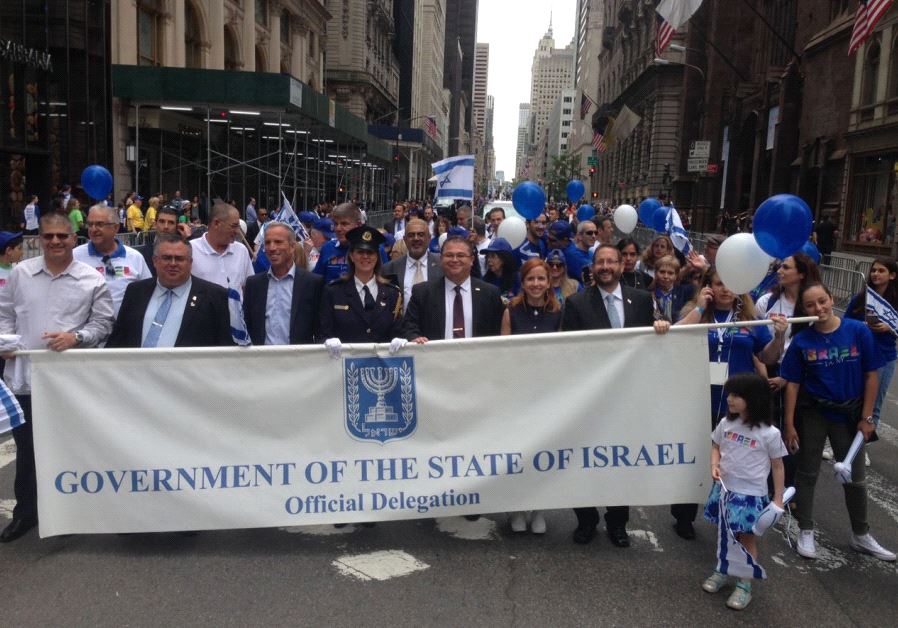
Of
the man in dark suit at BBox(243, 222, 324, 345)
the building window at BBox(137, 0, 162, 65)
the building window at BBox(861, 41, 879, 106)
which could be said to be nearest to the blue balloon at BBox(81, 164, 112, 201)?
the man in dark suit at BBox(243, 222, 324, 345)

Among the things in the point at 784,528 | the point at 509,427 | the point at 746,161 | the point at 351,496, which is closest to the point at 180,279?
the point at 351,496

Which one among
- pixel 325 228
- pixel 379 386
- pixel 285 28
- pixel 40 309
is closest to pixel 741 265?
pixel 379 386

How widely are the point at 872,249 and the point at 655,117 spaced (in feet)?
116

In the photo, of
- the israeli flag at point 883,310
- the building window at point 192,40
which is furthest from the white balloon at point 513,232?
the building window at point 192,40

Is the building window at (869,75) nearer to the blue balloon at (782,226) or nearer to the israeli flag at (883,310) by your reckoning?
the israeli flag at (883,310)

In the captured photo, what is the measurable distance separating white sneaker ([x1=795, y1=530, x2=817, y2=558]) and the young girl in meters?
0.84

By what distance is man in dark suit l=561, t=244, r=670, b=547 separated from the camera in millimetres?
5242

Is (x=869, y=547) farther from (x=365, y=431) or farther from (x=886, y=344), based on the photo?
(x=365, y=431)

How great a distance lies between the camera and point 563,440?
5.07 meters

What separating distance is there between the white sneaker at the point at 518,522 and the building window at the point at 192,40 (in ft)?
101

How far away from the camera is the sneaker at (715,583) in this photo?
14.8 ft

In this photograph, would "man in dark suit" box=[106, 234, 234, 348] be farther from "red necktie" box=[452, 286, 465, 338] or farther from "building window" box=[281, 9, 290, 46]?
"building window" box=[281, 9, 290, 46]

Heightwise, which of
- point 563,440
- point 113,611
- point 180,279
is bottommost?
point 113,611

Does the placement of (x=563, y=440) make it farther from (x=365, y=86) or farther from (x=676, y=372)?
(x=365, y=86)
